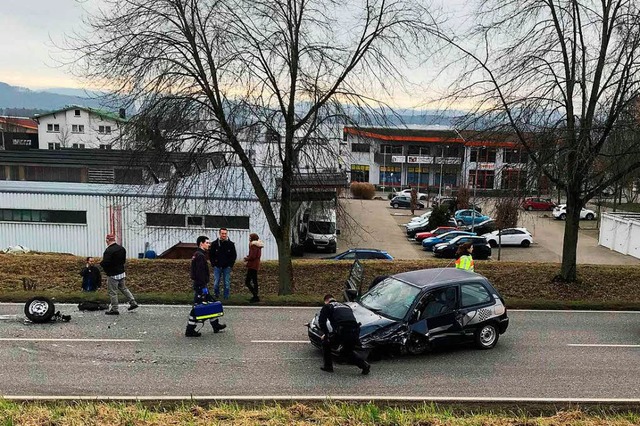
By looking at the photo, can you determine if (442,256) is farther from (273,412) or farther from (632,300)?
(273,412)

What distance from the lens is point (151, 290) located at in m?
15.1

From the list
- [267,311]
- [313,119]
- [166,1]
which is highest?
[166,1]

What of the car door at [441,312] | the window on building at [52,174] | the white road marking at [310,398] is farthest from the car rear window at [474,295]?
the window on building at [52,174]

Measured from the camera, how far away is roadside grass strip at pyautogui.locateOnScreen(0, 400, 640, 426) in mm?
6086

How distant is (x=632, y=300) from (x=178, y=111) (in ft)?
43.4

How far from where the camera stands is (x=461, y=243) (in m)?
32.1

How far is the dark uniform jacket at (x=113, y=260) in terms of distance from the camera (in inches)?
431

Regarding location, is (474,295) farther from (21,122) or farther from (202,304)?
(21,122)

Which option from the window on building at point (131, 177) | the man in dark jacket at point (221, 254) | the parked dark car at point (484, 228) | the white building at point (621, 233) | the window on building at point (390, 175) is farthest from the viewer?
the window on building at point (390, 175)

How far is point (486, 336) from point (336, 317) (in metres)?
3.25

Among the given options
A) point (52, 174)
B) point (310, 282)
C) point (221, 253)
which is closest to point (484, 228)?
point (310, 282)

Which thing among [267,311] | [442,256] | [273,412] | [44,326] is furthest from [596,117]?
[442,256]

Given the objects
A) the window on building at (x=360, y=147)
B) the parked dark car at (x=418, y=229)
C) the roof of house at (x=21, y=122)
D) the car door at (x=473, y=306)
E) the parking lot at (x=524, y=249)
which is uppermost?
the roof of house at (x=21, y=122)

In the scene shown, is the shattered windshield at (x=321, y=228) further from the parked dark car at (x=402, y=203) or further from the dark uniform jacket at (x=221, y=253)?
the parked dark car at (x=402, y=203)
